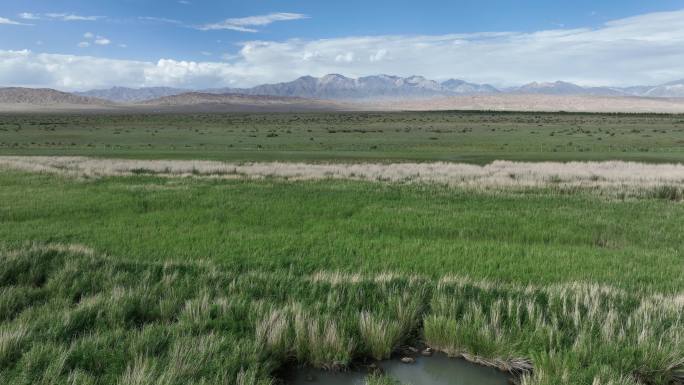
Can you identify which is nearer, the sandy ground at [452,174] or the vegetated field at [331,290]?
the vegetated field at [331,290]

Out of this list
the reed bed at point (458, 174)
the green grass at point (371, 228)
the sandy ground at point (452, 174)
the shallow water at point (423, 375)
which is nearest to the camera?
the shallow water at point (423, 375)

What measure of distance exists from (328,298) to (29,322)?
3.57m

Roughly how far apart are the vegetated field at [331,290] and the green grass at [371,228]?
3.0 inches

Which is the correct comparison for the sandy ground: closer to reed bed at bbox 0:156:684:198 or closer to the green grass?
reed bed at bbox 0:156:684:198

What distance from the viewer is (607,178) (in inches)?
979

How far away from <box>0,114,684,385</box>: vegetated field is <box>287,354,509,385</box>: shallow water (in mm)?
132

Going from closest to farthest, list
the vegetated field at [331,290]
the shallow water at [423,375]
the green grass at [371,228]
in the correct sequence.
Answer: the vegetated field at [331,290] < the shallow water at [423,375] < the green grass at [371,228]

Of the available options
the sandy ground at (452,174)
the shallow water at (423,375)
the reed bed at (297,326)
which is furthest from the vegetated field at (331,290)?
the sandy ground at (452,174)

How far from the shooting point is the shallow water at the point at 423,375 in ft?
17.5

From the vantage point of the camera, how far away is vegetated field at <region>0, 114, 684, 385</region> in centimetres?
523

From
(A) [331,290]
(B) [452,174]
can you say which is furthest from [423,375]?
(B) [452,174]

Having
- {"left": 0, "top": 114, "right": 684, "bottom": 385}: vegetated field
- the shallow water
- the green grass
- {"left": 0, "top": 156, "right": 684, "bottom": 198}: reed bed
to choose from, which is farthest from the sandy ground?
the shallow water

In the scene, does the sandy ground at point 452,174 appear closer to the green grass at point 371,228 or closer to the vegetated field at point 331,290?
the green grass at point 371,228

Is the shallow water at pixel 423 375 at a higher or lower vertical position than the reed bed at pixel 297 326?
lower
